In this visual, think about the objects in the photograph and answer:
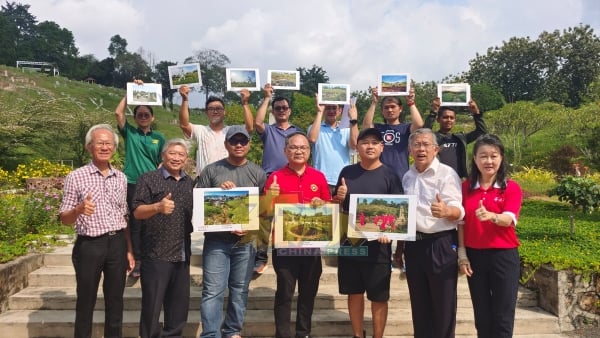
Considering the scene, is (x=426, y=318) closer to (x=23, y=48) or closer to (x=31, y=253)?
(x=31, y=253)

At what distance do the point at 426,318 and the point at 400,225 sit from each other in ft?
2.77

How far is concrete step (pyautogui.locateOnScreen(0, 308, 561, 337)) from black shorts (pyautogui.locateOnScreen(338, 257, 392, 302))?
0.91 m

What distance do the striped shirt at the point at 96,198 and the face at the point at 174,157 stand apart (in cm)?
49

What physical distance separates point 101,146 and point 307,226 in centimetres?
185

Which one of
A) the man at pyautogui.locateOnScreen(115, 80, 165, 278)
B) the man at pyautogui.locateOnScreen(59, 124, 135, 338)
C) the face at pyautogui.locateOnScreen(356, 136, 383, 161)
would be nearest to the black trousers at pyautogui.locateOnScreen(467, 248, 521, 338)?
the face at pyautogui.locateOnScreen(356, 136, 383, 161)

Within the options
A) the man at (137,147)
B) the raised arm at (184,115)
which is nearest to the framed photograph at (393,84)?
the raised arm at (184,115)

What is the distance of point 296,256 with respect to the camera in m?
3.73

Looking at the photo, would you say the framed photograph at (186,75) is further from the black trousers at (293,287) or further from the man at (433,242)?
the man at (433,242)

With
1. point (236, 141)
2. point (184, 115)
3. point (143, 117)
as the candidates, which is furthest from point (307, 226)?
point (143, 117)

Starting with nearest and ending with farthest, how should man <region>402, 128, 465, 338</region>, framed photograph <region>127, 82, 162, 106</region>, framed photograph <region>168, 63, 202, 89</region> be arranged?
1. man <region>402, 128, 465, 338</region>
2. framed photograph <region>127, 82, 162, 106</region>
3. framed photograph <region>168, 63, 202, 89</region>

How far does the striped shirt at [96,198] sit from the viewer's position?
11.2 feet

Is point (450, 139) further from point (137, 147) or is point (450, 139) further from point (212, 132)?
point (137, 147)

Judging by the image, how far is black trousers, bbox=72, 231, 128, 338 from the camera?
3447 millimetres

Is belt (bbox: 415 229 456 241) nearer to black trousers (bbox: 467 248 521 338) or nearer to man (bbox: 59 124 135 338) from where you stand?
black trousers (bbox: 467 248 521 338)
